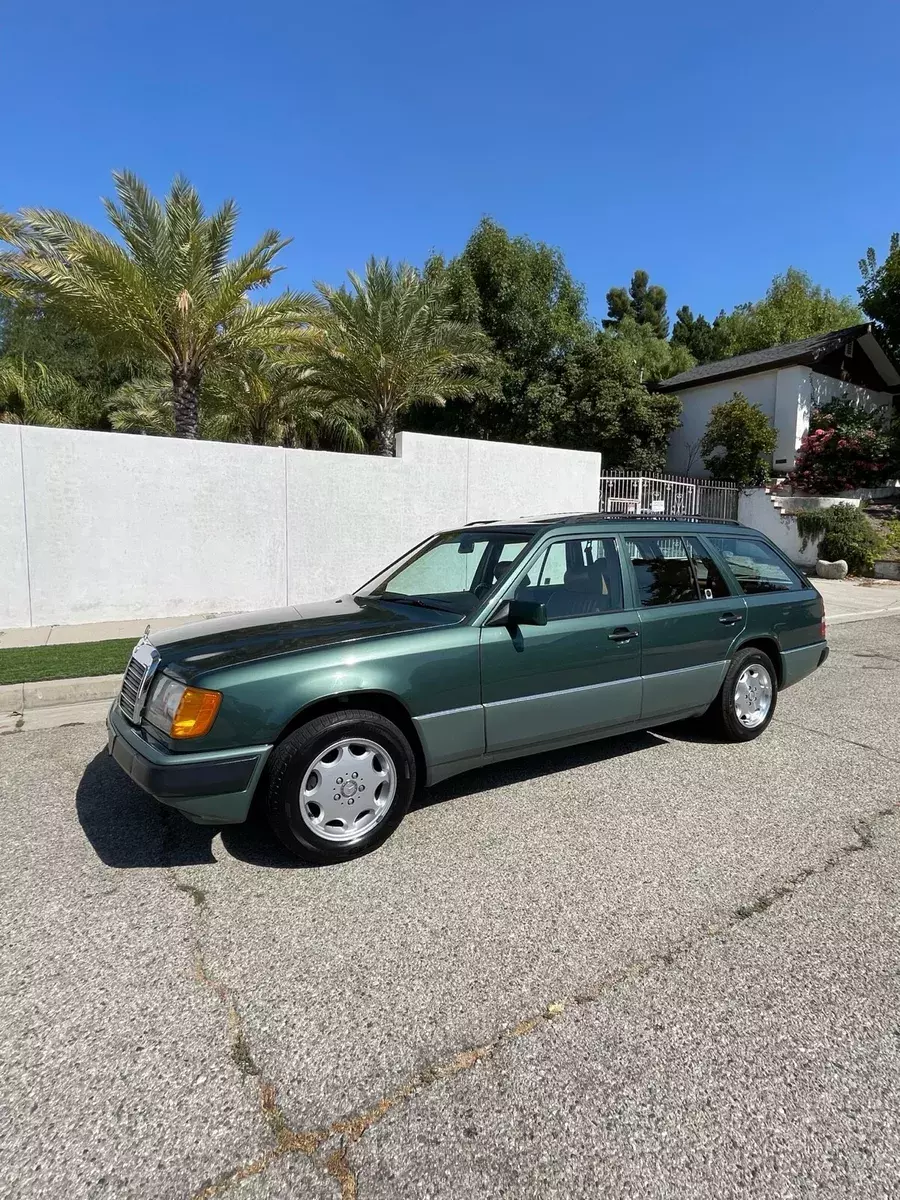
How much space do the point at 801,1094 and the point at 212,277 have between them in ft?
41.2

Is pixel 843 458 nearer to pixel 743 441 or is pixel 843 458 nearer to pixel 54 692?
pixel 743 441

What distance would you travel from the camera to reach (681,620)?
14.8 ft

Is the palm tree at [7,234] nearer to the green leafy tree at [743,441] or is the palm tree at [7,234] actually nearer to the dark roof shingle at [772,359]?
the green leafy tree at [743,441]

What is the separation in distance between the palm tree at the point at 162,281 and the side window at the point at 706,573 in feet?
30.5

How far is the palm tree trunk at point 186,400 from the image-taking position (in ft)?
38.4

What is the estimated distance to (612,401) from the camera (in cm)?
2262

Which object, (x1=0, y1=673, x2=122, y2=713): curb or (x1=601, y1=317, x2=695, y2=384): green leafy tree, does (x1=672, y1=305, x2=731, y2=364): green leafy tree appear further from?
(x1=0, y1=673, x2=122, y2=713): curb

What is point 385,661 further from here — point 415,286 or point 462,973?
point 415,286

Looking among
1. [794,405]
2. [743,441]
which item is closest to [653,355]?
[794,405]

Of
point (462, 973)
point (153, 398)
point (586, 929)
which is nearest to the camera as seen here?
point (462, 973)

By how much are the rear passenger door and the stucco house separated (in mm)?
21520

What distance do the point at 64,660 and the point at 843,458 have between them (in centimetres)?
2348

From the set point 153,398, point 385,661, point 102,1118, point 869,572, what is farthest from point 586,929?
point 153,398

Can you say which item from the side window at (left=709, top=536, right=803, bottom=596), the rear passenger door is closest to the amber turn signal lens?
the rear passenger door
